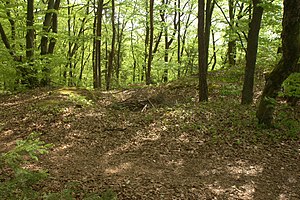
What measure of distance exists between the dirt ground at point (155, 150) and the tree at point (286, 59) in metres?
0.70

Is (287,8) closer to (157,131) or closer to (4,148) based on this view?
(157,131)

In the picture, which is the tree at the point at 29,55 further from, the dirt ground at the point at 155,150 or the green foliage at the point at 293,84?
the green foliage at the point at 293,84

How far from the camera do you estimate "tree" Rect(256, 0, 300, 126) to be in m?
7.10

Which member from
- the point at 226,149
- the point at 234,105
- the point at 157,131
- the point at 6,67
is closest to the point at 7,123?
the point at 6,67

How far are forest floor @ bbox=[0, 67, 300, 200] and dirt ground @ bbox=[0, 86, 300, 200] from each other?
0.08 ft

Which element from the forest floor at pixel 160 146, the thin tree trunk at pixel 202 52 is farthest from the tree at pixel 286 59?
the thin tree trunk at pixel 202 52

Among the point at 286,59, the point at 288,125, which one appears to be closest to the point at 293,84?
the point at 286,59

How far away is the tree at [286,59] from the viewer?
7102 mm

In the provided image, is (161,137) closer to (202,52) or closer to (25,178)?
(202,52)

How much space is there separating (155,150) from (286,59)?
182 inches

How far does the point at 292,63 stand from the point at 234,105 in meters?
3.76

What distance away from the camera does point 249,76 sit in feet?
34.9

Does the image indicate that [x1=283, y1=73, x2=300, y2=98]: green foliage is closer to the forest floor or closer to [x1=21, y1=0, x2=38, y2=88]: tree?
the forest floor

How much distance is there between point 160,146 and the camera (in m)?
8.39
